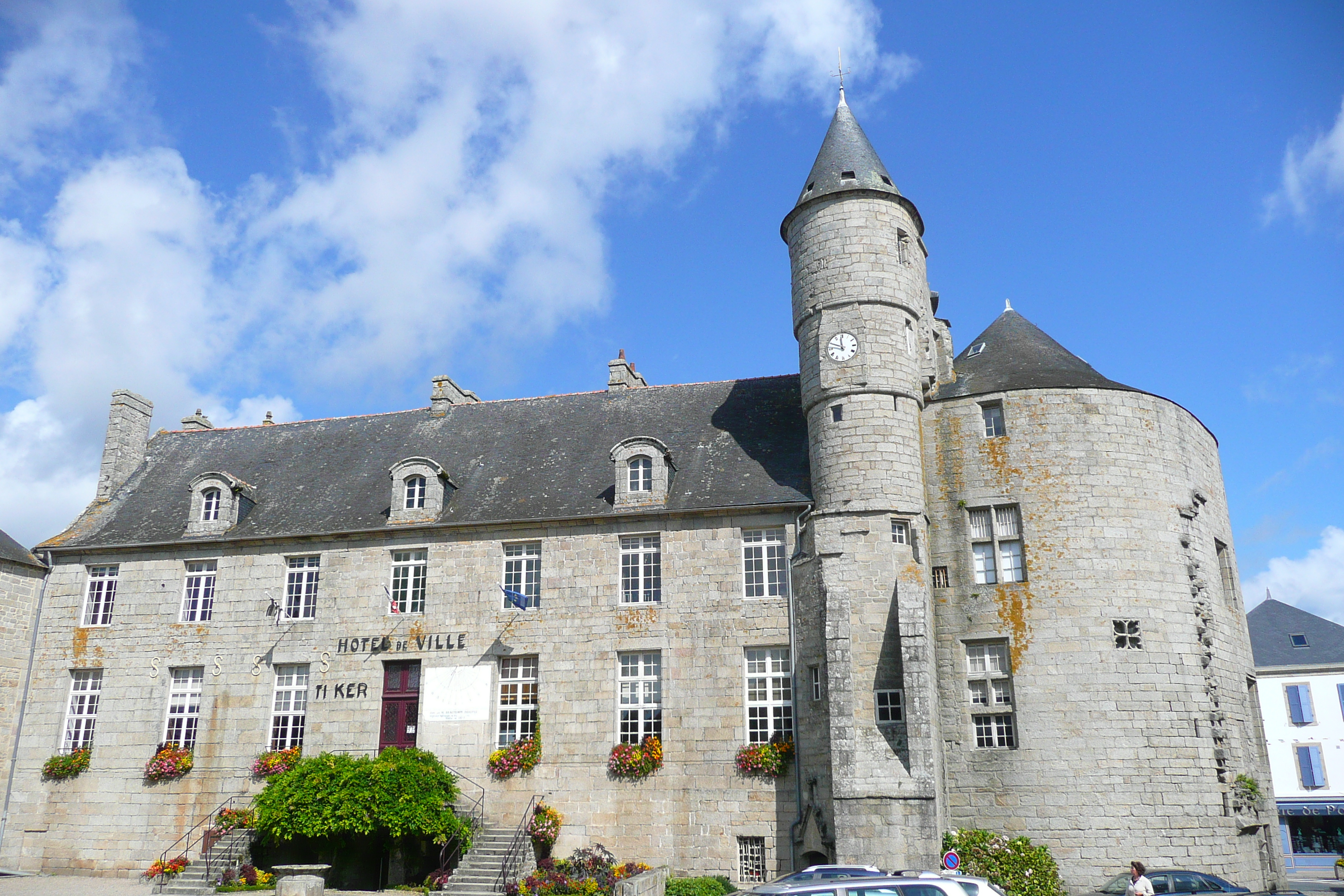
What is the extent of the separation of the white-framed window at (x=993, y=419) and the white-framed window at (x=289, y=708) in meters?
15.3

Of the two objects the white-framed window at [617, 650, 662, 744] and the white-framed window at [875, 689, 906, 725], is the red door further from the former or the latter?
the white-framed window at [875, 689, 906, 725]

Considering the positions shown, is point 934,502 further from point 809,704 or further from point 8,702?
point 8,702

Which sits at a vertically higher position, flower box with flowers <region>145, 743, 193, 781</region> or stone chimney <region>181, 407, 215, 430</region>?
stone chimney <region>181, 407, 215, 430</region>

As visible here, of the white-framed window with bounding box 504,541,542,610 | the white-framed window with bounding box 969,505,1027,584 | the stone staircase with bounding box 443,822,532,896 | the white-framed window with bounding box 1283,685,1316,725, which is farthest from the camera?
the white-framed window with bounding box 1283,685,1316,725

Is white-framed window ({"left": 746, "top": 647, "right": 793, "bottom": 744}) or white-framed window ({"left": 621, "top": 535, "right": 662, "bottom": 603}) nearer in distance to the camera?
white-framed window ({"left": 746, "top": 647, "right": 793, "bottom": 744})

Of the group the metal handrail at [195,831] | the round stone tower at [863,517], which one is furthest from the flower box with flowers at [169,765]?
the round stone tower at [863,517]

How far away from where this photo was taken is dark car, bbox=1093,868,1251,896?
15859mm

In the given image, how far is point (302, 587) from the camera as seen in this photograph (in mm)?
23141

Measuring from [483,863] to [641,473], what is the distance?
825 cm

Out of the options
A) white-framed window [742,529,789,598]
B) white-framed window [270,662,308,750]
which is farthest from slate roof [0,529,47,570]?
white-framed window [742,529,789,598]

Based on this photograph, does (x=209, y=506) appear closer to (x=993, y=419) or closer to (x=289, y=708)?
(x=289, y=708)

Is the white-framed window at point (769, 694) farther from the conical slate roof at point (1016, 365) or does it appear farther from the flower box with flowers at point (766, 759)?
the conical slate roof at point (1016, 365)

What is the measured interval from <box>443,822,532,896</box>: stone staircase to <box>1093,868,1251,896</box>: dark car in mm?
10754

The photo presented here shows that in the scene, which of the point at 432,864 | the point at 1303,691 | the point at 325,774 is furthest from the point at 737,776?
the point at 1303,691
